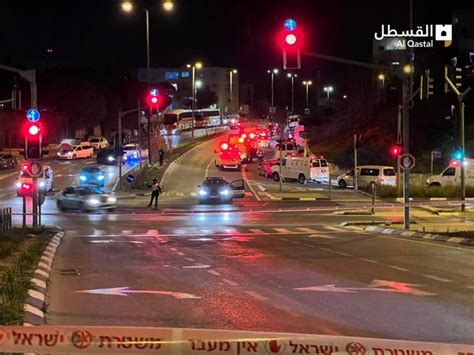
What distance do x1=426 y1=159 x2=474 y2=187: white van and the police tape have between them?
38.1 metres

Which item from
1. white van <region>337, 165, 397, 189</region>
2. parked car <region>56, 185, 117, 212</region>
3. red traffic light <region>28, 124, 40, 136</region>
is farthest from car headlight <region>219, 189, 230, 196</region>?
red traffic light <region>28, 124, 40, 136</region>

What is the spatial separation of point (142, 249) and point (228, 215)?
44.1 ft

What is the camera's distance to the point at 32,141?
2166 cm

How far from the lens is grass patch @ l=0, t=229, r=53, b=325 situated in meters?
8.30

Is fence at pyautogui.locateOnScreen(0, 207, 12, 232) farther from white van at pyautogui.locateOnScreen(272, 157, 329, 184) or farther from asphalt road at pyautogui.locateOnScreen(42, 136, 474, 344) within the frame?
white van at pyautogui.locateOnScreen(272, 157, 329, 184)

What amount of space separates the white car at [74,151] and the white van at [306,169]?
2833 centimetres

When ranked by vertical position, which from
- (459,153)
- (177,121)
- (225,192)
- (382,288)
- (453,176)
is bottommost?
(382,288)

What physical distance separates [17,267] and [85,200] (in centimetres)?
2160

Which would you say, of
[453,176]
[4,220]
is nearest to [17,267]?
[4,220]

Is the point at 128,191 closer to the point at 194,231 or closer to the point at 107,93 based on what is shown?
the point at 194,231

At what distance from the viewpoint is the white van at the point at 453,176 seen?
41.2 metres

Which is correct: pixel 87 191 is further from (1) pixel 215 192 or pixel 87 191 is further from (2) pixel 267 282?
(2) pixel 267 282

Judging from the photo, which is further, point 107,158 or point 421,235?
point 107,158

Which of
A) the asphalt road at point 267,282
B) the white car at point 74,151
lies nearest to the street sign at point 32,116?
the asphalt road at point 267,282
